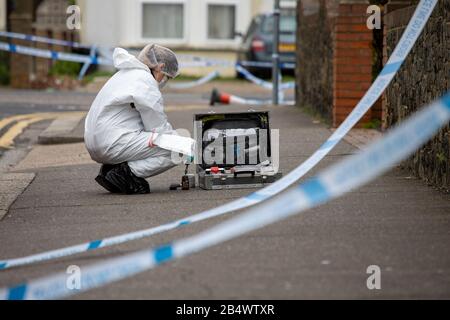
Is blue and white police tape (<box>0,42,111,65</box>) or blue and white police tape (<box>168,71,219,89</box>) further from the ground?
blue and white police tape (<box>0,42,111,65</box>)

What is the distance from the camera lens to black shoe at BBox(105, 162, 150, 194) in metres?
9.71

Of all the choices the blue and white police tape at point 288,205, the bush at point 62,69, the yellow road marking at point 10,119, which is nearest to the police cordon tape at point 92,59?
the bush at point 62,69

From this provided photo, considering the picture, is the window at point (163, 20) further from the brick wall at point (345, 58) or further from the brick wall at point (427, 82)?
the brick wall at point (427, 82)

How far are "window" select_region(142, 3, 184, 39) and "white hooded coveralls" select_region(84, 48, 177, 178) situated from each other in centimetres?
2126

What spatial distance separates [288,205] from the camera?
5520 millimetres

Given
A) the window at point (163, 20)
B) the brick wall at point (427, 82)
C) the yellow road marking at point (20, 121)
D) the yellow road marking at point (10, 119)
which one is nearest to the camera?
the brick wall at point (427, 82)

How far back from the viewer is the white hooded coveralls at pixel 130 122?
954 cm

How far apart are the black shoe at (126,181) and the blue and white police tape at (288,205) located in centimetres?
259

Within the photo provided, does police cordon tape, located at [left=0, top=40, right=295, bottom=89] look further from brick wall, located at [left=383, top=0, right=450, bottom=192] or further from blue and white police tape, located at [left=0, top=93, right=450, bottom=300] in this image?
blue and white police tape, located at [left=0, top=93, right=450, bottom=300]

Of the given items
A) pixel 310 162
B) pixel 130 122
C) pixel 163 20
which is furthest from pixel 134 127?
pixel 163 20

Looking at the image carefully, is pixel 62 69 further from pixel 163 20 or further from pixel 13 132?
pixel 13 132

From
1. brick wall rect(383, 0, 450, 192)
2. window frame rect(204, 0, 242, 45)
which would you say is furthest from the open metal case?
window frame rect(204, 0, 242, 45)
